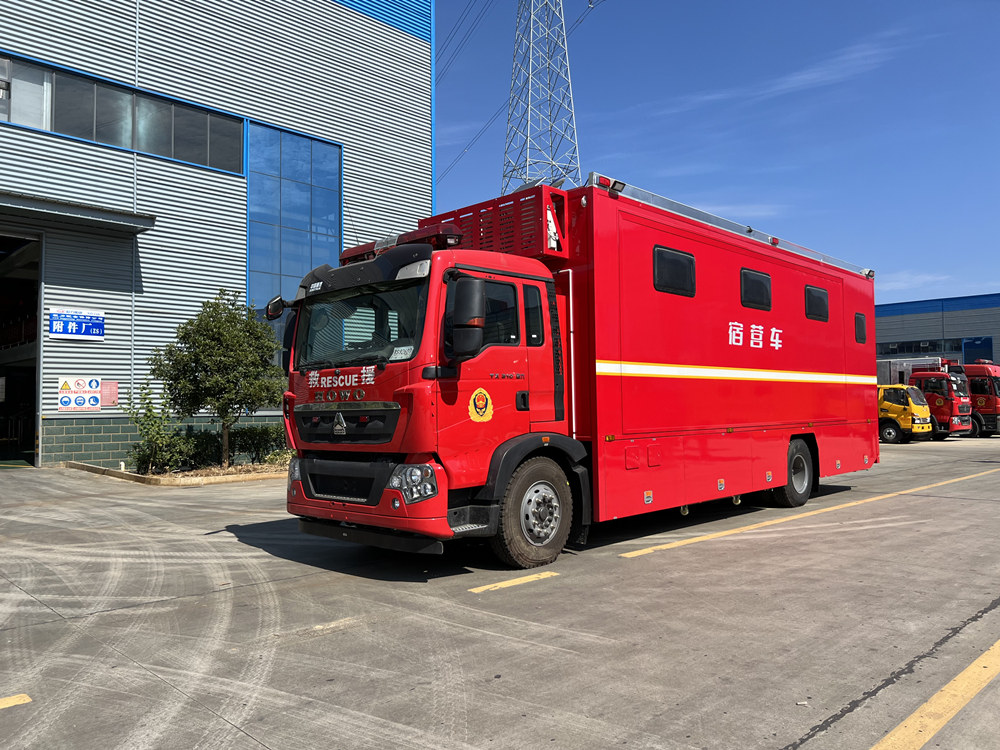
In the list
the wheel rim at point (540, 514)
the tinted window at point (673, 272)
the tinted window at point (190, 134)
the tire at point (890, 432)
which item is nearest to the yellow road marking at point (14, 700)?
the wheel rim at point (540, 514)

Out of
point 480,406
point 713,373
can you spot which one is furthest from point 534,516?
point 713,373

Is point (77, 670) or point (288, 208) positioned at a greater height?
point (288, 208)

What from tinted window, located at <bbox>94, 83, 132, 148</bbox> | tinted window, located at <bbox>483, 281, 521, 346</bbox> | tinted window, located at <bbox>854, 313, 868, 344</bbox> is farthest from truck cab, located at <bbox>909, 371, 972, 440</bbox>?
tinted window, located at <bbox>94, 83, 132, 148</bbox>

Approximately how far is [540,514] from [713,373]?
319 centimetres

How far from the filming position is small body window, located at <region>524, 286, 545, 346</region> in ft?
22.1

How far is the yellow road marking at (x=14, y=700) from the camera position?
3.78m

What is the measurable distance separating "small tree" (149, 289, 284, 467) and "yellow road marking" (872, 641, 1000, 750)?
14462 mm

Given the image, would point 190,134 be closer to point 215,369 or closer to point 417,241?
point 215,369

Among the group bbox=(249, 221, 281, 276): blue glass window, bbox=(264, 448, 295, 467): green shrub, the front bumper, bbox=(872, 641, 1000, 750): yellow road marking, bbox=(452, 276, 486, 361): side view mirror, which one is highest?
bbox=(249, 221, 281, 276): blue glass window

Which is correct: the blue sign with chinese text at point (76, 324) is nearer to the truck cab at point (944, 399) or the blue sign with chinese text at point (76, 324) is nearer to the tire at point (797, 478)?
the tire at point (797, 478)

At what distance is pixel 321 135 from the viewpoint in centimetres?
2256

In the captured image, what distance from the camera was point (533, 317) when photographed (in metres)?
6.79

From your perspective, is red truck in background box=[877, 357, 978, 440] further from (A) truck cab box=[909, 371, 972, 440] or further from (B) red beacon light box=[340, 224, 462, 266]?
(B) red beacon light box=[340, 224, 462, 266]

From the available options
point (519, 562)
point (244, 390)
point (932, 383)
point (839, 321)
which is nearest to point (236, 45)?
point (244, 390)
